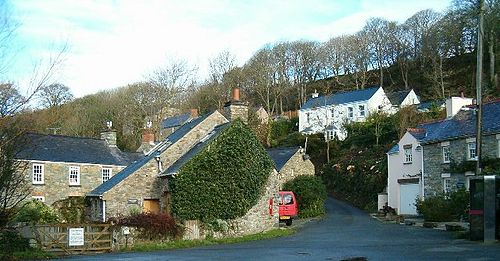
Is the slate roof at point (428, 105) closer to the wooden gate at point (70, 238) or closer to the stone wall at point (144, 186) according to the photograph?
the stone wall at point (144, 186)

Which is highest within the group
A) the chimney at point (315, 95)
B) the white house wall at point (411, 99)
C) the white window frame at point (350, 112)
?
the chimney at point (315, 95)

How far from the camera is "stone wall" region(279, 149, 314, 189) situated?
44.9 metres

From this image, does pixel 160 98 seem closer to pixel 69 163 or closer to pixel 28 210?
pixel 69 163

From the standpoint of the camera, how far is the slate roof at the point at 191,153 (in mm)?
30712

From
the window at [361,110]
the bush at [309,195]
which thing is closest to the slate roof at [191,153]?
the bush at [309,195]

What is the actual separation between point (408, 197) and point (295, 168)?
8.76 metres

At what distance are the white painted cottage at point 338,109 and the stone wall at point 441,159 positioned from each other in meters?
22.9

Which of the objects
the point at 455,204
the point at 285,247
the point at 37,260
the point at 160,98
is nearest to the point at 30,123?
the point at 37,260

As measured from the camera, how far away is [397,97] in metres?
64.9

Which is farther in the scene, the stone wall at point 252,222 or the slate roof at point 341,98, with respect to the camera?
the slate roof at point 341,98

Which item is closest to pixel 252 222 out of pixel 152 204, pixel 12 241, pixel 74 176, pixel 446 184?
pixel 152 204

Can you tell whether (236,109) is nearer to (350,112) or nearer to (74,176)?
(74,176)

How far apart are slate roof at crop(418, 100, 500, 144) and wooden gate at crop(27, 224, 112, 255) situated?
72.7 feet

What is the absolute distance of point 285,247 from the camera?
22.5 meters
